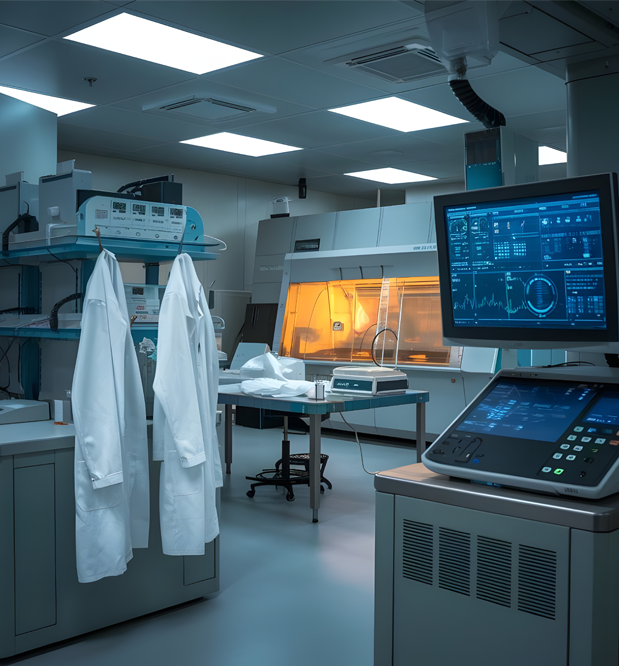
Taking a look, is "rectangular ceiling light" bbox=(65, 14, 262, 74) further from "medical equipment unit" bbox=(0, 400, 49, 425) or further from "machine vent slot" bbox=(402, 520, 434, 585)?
"machine vent slot" bbox=(402, 520, 434, 585)

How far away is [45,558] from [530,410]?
1922 mm

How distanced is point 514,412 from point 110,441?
156 cm

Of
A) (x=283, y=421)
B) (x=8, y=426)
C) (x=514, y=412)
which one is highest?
(x=514, y=412)

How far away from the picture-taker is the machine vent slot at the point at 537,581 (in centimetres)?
129

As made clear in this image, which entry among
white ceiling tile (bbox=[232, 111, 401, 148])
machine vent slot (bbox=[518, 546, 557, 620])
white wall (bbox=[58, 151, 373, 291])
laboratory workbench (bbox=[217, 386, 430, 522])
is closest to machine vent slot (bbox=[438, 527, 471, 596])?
machine vent slot (bbox=[518, 546, 557, 620])

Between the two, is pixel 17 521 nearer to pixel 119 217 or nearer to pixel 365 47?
pixel 119 217

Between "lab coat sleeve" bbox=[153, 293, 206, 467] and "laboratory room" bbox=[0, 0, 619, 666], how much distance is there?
13 mm

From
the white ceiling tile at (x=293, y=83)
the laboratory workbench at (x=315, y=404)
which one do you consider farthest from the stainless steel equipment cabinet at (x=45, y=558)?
the white ceiling tile at (x=293, y=83)

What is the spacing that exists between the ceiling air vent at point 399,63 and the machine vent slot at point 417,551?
3.30 m

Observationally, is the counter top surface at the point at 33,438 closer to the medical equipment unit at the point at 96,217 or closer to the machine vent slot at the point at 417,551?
the medical equipment unit at the point at 96,217

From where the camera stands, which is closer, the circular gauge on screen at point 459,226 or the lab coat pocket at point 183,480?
the circular gauge on screen at point 459,226

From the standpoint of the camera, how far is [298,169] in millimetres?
7777

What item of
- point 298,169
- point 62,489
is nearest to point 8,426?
point 62,489

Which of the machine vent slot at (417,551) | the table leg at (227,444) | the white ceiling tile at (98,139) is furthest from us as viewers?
the white ceiling tile at (98,139)
